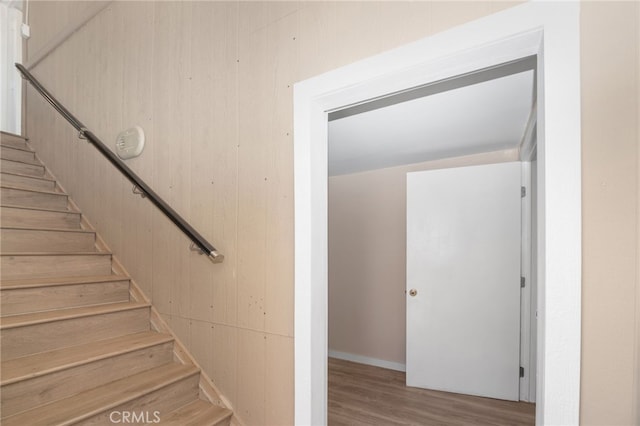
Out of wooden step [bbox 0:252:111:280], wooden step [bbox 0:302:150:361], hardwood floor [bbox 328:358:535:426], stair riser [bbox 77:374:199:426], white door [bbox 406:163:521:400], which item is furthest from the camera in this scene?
white door [bbox 406:163:521:400]

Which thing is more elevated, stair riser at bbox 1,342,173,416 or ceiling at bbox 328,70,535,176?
ceiling at bbox 328,70,535,176

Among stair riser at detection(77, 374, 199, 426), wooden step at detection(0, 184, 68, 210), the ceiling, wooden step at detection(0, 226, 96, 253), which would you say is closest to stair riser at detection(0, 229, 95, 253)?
wooden step at detection(0, 226, 96, 253)

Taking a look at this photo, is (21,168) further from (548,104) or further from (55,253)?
(548,104)

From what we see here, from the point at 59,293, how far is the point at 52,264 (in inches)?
12.0

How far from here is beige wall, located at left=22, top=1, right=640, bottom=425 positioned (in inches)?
37.2

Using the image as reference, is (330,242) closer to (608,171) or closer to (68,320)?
(68,320)

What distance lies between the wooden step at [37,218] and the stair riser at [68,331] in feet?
3.12

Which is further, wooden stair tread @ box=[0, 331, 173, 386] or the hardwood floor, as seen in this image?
the hardwood floor

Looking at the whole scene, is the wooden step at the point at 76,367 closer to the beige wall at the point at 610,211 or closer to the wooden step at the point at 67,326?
the wooden step at the point at 67,326

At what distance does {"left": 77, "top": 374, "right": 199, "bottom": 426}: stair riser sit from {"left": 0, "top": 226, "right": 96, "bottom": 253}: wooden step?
1.33 m

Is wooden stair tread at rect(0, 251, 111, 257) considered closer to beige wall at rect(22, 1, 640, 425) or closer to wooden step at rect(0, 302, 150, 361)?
beige wall at rect(22, 1, 640, 425)

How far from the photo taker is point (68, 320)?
185 cm

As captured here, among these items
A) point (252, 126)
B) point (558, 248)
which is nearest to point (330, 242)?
point (252, 126)

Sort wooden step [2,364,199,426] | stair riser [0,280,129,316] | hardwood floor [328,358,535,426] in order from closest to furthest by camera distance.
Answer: wooden step [2,364,199,426]
stair riser [0,280,129,316]
hardwood floor [328,358,535,426]
